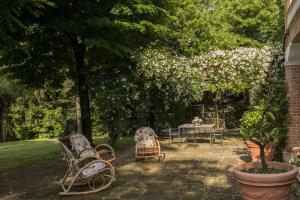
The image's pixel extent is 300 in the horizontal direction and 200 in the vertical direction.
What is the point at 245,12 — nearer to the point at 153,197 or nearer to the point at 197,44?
the point at 197,44

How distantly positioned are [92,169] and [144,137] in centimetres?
418

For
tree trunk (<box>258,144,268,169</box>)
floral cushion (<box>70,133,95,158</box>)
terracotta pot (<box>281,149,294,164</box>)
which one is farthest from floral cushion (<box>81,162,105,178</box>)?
terracotta pot (<box>281,149,294,164</box>)

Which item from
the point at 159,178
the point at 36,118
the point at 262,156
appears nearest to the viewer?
the point at 262,156

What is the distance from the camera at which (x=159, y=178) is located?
30.1ft

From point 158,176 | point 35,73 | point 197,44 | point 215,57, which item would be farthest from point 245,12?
point 158,176

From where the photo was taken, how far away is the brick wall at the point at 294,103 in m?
9.54

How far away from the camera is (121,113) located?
571 inches

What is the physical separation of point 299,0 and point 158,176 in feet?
16.3

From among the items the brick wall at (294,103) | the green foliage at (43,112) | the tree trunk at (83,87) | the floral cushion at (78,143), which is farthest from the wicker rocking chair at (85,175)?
the green foliage at (43,112)

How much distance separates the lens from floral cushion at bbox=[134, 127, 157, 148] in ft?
39.4

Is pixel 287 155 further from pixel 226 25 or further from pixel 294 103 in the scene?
pixel 226 25

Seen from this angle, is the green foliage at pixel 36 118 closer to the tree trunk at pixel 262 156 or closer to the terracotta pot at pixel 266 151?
the terracotta pot at pixel 266 151

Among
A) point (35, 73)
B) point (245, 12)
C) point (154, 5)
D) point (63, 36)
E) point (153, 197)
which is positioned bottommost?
point (153, 197)

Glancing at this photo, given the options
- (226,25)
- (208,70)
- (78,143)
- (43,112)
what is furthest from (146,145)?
(226,25)
